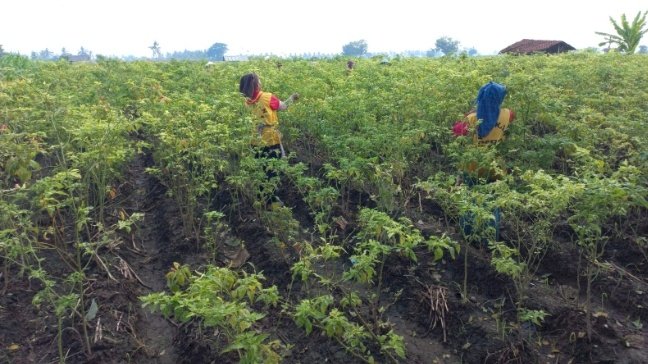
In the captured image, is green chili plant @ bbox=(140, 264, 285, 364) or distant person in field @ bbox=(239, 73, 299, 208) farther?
distant person in field @ bbox=(239, 73, 299, 208)

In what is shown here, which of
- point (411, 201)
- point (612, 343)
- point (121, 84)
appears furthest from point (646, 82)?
point (121, 84)

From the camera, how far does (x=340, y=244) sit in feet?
19.5

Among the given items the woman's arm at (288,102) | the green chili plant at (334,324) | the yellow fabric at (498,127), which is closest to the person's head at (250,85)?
the woman's arm at (288,102)

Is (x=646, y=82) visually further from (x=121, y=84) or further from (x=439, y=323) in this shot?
(x=121, y=84)

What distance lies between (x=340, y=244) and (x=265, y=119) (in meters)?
2.04

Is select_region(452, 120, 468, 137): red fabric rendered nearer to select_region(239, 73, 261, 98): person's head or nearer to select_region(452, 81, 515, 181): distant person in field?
select_region(452, 81, 515, 181): distant person in field

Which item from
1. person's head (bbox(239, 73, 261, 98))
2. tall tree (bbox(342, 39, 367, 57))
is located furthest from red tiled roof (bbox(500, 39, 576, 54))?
tall tree (bbox(342, 39, 367, 57))

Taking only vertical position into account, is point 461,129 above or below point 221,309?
above

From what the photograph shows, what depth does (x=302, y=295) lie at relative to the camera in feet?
16.3

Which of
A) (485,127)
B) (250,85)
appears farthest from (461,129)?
(250,85)

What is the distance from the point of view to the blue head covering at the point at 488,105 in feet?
18.5

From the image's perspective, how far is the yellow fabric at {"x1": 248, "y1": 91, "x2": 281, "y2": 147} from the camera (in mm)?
6891

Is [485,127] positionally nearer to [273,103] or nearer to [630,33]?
[273,103]

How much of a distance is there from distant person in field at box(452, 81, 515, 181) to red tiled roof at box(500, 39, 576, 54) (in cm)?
2523
